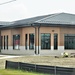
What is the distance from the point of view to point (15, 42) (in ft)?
163

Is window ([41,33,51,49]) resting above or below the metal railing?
above

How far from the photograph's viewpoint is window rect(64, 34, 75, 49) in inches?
1740

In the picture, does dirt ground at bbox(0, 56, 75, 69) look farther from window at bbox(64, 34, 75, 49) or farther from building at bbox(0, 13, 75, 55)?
window at bbox(64, 34, 75, 49)

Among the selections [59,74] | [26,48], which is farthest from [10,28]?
[59,74]

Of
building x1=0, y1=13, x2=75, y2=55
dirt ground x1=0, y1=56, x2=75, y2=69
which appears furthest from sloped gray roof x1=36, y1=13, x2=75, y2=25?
dirt ground x1=0, y1=56, x2=75, y2=69

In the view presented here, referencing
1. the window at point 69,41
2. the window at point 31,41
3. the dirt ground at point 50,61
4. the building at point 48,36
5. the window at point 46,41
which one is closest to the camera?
the dirt ground at point 50,61

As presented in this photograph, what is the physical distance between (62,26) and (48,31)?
2.07 meters

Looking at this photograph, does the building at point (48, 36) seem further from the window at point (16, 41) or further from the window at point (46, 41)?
the window at point (16, 41)

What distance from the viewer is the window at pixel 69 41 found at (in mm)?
44188

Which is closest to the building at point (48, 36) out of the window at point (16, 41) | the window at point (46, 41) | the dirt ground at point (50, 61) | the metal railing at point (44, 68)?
the window at point (46, 41)

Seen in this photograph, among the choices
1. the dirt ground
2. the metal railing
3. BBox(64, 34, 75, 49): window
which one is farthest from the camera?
BBox(64, 34, 75, 49): window

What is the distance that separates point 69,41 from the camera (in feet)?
146

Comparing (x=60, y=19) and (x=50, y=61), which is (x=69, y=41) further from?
(x=50, y=61)

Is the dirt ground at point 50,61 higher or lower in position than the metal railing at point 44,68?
lower
